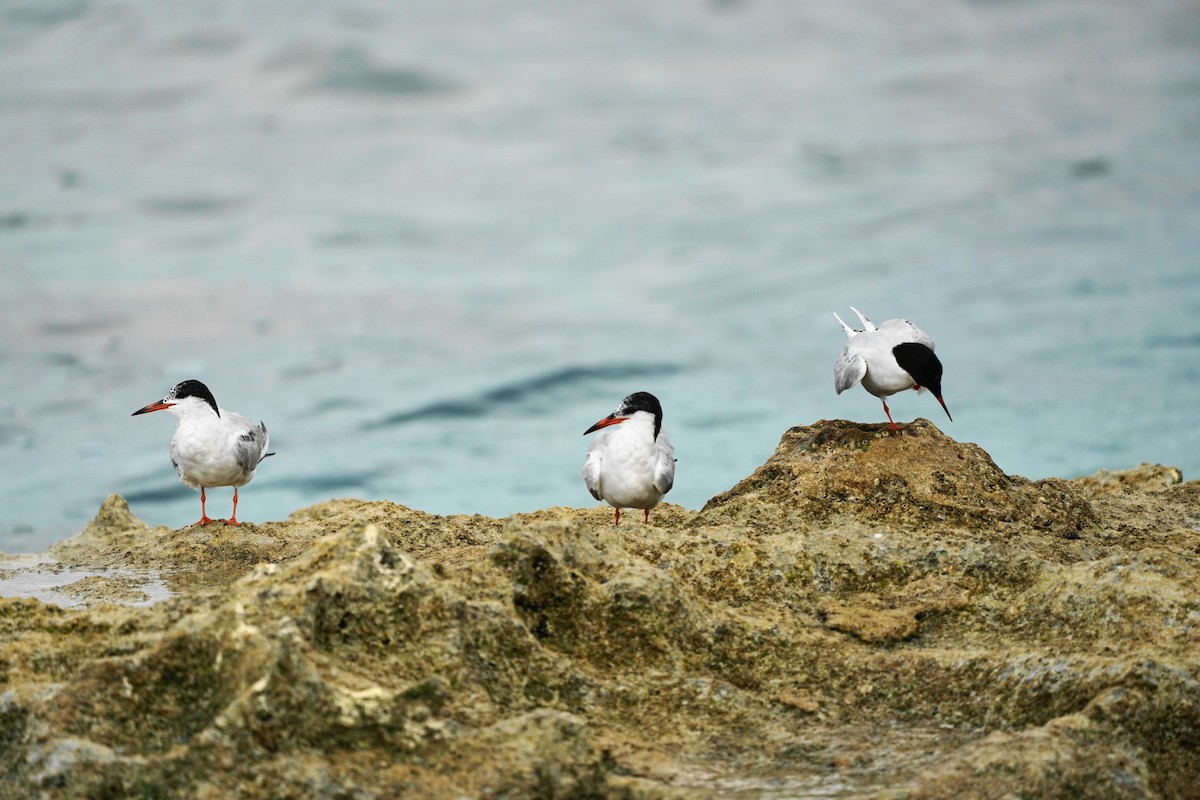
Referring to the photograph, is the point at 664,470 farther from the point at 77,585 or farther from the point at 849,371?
the point at 77,585

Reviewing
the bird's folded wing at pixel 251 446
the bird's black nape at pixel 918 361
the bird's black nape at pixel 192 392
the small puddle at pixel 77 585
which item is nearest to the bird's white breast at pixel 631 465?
the bird's black nape at pixel 918 361

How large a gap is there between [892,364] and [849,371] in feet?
0.80

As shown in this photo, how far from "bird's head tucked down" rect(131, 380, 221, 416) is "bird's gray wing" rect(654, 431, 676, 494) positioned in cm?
305

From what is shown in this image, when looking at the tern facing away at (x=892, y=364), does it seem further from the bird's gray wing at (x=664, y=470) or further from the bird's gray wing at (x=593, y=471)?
the bird's gray wing at (x=593, y=471)

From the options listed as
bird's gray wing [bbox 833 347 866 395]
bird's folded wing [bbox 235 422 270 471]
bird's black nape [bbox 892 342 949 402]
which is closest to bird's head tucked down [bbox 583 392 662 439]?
bird's gray wing [bbox 833 347 866 395]

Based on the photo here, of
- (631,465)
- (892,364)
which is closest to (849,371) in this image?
(892,364)

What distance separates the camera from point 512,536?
4500 millimetres

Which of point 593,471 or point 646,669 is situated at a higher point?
point 593,471

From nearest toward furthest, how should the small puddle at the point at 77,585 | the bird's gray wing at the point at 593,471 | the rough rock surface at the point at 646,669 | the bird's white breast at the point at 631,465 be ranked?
the rough rock surface at the point at 646,669 < the small puddle at the point at 77,585 < the bird's white breast at the point at 631,465 < the bird's gray wing at the point at 593,471

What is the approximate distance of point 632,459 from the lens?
267 inches

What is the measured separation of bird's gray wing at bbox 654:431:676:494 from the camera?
682cm

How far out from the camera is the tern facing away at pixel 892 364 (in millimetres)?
7070

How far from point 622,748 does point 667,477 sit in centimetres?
303

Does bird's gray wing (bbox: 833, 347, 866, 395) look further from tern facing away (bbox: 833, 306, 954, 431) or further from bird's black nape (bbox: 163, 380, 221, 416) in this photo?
bird's black nape (bbox: 163, 380, 221, 416)
